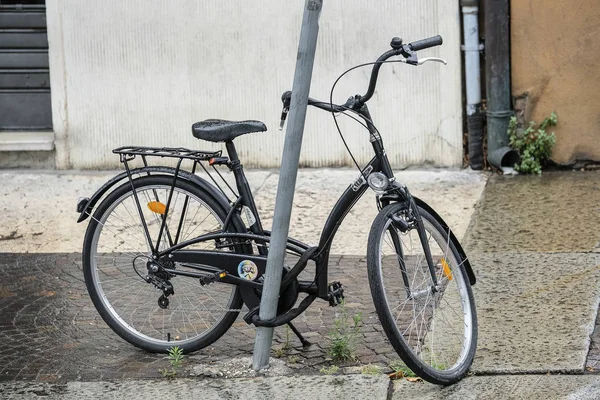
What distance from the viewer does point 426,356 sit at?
15.9 ft

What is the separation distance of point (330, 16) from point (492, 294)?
3.18 metres

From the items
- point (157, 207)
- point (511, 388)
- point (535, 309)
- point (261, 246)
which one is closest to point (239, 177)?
point (261, 246)

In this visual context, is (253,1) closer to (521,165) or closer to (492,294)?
(521,165)

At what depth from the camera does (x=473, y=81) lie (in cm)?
805

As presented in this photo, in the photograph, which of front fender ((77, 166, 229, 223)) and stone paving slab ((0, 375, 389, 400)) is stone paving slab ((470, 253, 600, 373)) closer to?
stone paving slab ((0, 375, 389, 400))

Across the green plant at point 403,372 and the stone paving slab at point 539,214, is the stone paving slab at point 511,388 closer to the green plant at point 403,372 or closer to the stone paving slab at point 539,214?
the green plant at point 403,372

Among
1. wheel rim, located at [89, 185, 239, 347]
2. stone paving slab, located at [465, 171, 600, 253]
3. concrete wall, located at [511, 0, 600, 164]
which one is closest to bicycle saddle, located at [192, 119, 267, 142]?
wheel rim, located at [89, 185, 239, 347]

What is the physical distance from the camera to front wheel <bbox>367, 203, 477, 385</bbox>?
441cm

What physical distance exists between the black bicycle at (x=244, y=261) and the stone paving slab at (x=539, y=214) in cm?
134

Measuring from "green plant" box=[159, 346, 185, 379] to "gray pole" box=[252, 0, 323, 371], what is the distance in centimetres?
35

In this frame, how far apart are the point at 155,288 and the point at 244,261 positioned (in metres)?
0.59

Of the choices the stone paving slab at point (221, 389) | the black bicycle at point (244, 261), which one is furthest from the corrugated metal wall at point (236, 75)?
the stone paving slab at point (221, 389)

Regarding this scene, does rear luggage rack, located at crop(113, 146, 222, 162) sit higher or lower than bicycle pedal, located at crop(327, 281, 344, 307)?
higher

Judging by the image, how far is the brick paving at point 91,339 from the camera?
16.1 ft
